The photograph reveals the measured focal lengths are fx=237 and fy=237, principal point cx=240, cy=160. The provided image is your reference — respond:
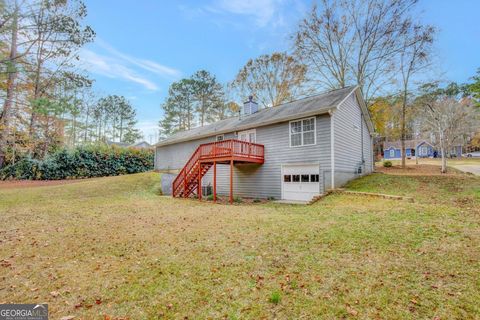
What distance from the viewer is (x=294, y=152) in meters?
12.8

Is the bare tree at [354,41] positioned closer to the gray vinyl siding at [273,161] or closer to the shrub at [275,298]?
the gray vinyl siding at [273,161]

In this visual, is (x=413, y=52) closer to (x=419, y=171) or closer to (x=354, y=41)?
(x=354, y=41)

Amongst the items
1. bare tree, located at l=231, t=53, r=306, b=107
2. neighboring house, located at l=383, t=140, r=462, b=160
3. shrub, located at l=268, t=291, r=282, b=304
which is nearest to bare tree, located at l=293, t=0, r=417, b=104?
bare tree, located at l=231, t=53, r=306, b=107

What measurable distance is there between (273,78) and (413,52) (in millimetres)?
12711

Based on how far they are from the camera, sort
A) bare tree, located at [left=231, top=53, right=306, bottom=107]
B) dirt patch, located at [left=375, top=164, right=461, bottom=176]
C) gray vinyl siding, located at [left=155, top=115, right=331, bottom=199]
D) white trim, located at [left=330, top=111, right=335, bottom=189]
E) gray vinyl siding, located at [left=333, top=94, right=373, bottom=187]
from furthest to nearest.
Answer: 1. bare tree, located at [left=231, top=53, right=306, bottom=107]
2. dirt patch, located at [left=375, top=164, right=461, bottom=176]
3. gray vinyl siding, located at [left=333, top=94, right=373, bottom=187]
4. gray vinyl siding, located at [left=155, top=115, right=331, bottom=199]
5. white trim, located at [left=330, top=111, right=335, bottom=189]

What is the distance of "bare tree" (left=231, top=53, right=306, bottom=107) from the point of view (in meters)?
25.2

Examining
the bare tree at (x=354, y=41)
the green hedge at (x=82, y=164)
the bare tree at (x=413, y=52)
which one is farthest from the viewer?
the green hedge at (x=82, y=164)

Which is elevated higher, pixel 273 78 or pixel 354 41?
pixel 354 41

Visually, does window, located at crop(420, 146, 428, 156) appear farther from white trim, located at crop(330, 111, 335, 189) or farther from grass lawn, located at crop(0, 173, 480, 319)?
grass lawn, located at crop(0, 173, 480, 319)

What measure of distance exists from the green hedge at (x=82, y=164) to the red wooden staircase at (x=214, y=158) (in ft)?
40.4

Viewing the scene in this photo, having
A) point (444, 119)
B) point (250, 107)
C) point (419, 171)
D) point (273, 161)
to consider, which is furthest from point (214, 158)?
point (444, 119)

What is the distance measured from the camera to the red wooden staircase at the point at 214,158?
12.5 meters

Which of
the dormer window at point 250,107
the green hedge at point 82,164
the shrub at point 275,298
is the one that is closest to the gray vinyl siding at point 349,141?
the dormer window at point 250,107

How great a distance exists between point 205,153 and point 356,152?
9093mm
